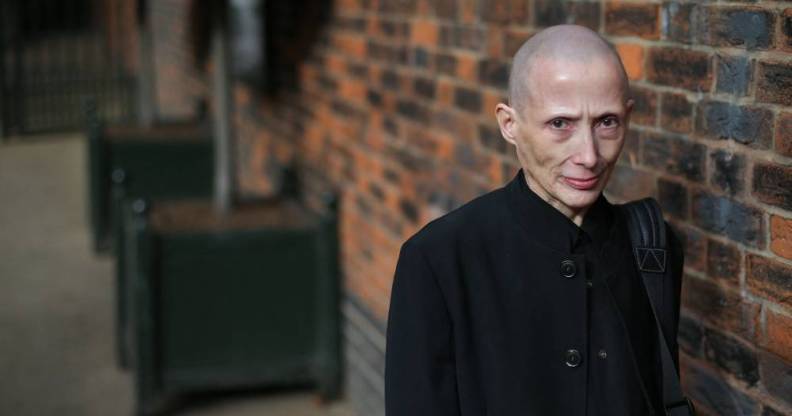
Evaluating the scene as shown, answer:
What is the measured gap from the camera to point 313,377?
17.0 ft

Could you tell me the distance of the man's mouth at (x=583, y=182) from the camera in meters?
2.04

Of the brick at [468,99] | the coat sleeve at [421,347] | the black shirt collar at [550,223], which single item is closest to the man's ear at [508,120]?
the black shirt collar at [550,223]

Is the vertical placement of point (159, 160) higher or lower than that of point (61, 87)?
lower

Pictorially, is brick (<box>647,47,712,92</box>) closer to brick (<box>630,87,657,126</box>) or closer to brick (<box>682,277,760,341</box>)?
brick (<box>630,87,657,126</box>)

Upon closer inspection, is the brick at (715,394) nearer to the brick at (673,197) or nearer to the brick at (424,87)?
the brick at (673,197)

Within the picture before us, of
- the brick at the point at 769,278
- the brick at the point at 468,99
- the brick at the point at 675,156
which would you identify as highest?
the brick at the point at 468,99

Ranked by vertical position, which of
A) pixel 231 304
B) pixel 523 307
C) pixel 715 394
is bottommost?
pixel 231 304

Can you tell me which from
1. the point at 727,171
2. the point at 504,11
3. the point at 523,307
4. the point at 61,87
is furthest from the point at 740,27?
the point at 61,87

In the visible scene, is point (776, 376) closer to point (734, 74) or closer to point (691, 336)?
point (691, 336)

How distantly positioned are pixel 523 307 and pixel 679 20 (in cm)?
95

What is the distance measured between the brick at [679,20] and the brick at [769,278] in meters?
0.53

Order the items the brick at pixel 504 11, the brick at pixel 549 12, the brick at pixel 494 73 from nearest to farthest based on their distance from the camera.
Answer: the brick at pixel 549 12 → the brick at pixel 504 11 → the brick at pixel 494 73

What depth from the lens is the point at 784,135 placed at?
238 centimetres

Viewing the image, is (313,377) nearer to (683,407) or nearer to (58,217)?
(683,407)
